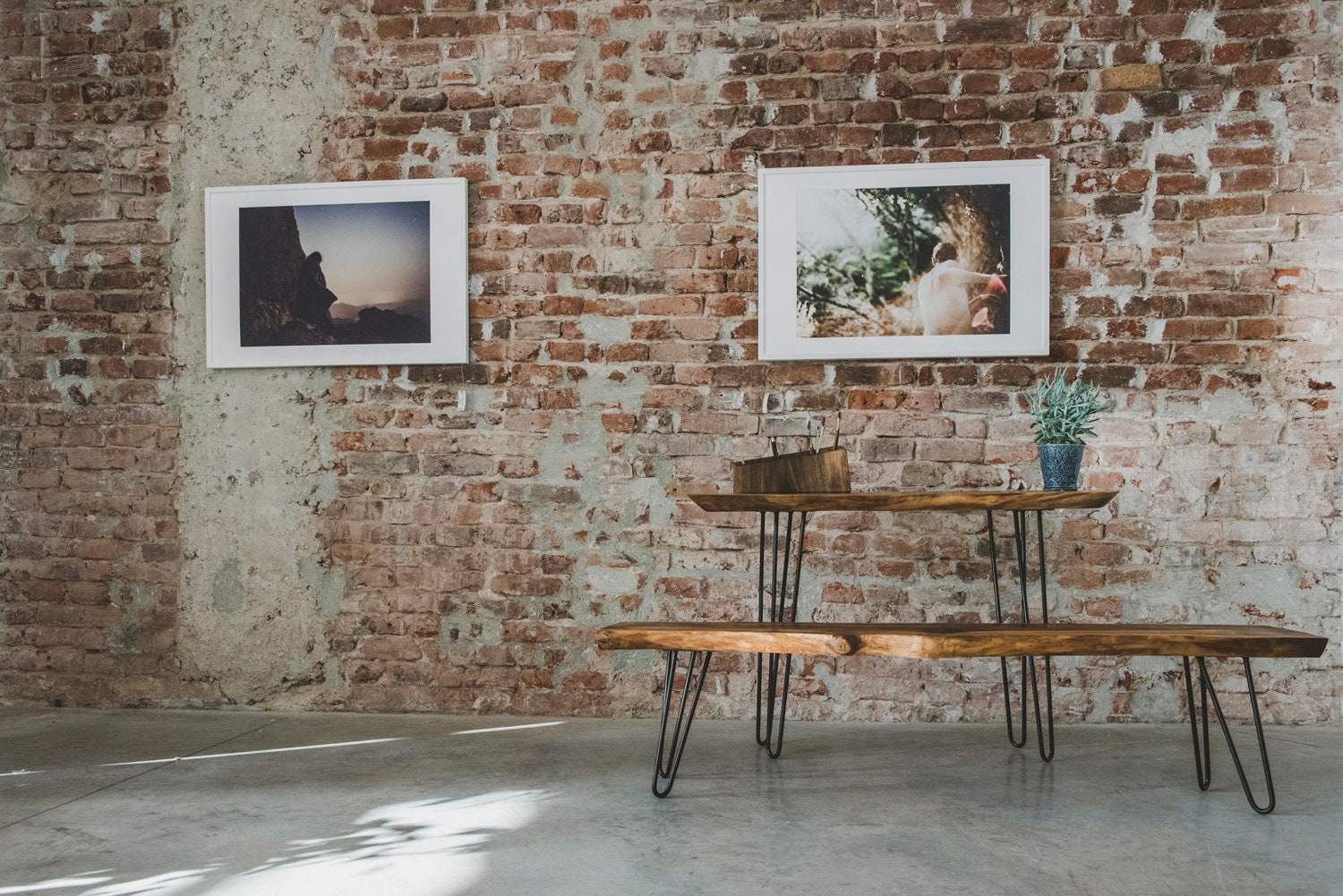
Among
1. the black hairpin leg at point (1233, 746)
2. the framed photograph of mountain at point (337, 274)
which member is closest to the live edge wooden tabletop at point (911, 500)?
the black hairpin leg at point (1233, 746)

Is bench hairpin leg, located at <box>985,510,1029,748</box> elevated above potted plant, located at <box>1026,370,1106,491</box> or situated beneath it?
situated beneath

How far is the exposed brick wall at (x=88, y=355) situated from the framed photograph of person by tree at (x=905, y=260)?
2330 mm

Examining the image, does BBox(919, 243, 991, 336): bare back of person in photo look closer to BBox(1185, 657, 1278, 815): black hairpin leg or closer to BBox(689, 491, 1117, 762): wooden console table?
BBox(689, 491, 1117, 762): wooden console table

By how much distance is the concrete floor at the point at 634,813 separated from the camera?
211cm

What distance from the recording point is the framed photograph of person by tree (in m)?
3.43

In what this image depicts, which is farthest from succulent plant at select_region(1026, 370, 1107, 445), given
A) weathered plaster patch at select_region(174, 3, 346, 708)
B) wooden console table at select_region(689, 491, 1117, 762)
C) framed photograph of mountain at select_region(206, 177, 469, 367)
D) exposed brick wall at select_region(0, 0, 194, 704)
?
exposed brick wall at select_region(0, 0, 194, 704)

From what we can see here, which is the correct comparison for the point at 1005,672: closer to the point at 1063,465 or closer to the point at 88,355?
the point at 1063,465

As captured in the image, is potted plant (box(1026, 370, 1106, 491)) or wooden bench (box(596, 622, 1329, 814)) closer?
wooden bench (box(596, 622, 1329, 814))

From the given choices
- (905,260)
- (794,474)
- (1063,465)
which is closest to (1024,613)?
(1063,465)

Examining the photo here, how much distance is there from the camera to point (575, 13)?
3.61 meters

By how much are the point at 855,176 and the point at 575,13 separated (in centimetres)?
118

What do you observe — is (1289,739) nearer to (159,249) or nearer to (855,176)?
(855,176)

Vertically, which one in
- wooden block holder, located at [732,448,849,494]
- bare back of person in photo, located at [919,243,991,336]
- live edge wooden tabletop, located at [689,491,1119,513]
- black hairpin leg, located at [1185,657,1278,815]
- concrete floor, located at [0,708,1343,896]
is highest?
bare back of person in photo, located at [919,243,991,336]

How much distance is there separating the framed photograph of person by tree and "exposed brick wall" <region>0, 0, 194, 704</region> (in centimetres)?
233
